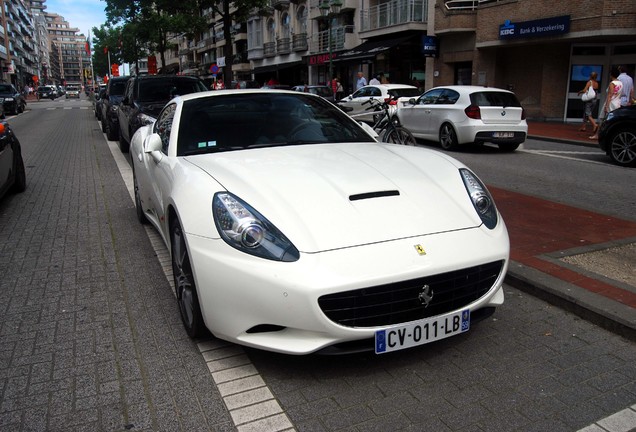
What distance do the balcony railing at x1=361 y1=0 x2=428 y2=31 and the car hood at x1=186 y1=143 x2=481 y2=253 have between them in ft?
86.8

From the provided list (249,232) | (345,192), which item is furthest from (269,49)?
(249,232)

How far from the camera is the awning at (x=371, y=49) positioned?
28.5 meters

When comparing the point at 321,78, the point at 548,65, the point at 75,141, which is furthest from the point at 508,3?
the point at 321,78

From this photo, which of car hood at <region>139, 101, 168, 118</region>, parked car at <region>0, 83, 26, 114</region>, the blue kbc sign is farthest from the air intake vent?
parked car at <region>0, 83, 26, 114</region>

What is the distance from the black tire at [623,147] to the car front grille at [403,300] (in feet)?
29.4

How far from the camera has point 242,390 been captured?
2801mm

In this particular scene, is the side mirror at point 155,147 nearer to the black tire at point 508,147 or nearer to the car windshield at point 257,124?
the car windshield at point 257,124

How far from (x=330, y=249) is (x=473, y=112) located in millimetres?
10276

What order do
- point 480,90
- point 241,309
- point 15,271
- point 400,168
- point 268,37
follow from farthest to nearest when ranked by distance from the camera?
point 268,37, point 480,90, point 15,271, point 400,168, point 241,309

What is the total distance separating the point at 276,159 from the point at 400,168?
0.84 m

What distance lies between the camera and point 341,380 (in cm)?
287

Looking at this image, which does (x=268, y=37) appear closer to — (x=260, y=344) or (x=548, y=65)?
(x=548, y=65)

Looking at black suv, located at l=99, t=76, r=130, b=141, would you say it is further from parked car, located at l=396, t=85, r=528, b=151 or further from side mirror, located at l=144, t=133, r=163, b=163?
side mirror, located at l=144, t=133, r=163, b=163

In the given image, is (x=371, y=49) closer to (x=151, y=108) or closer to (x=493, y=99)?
(x=493, y=99)
